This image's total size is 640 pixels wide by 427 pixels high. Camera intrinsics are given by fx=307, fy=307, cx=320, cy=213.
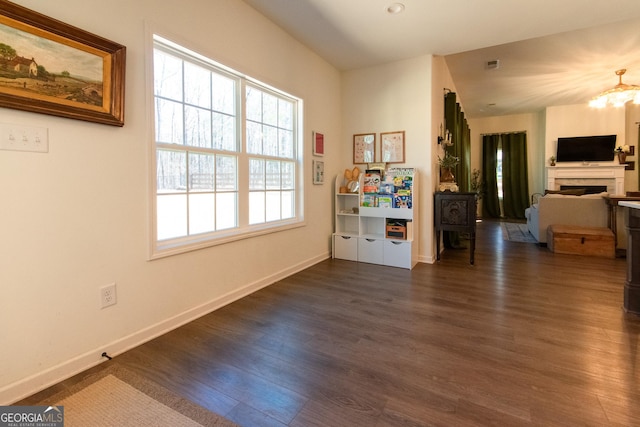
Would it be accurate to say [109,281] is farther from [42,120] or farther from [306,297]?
[306,297]

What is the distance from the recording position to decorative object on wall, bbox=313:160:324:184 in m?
3.83

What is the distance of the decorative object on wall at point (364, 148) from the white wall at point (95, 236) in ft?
6.52

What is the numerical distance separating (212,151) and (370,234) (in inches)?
93.7

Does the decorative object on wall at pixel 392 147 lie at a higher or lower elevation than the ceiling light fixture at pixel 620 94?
lower

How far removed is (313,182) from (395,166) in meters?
1.12

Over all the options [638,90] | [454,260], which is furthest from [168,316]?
[638,90]

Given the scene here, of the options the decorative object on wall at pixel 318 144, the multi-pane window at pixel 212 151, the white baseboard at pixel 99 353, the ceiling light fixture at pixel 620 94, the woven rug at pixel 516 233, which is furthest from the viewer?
the woven rug at pixel 516 233

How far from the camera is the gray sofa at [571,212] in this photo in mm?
4539

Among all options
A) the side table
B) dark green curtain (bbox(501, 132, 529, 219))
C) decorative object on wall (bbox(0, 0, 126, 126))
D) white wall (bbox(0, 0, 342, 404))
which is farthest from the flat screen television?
decorative object on wall (bbox(0, 0, 126, 126))

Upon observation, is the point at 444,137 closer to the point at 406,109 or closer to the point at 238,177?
the point at 406,109

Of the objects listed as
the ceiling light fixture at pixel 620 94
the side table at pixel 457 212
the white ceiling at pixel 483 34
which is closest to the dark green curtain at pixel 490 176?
the white ceiling at pixel 483 34

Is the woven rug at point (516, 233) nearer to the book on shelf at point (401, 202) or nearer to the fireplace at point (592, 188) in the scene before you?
the fireplace at point (592, 188)

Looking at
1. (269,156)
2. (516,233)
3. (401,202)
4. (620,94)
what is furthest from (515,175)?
(269,156)

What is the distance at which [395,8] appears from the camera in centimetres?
276
